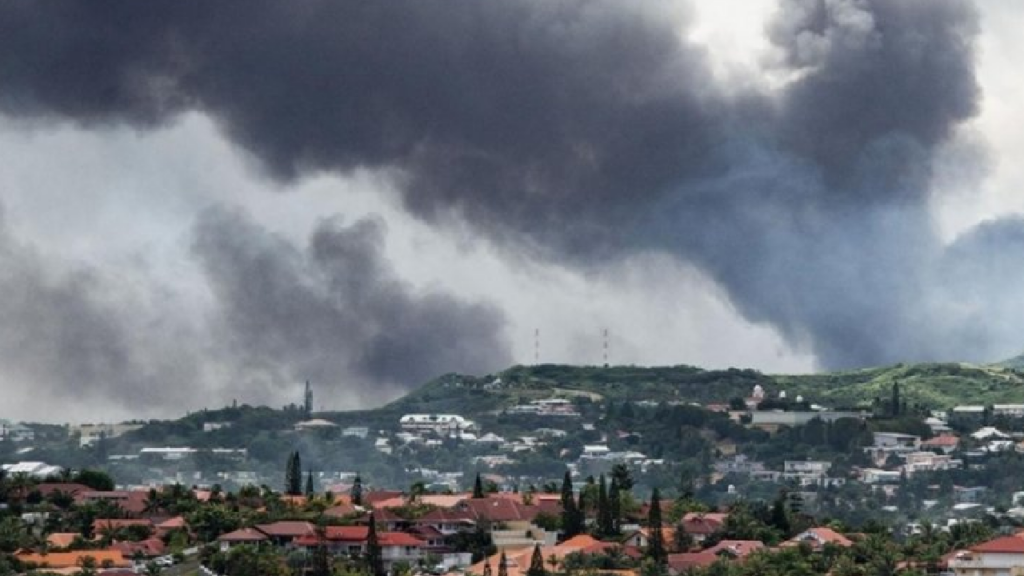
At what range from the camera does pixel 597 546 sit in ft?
354

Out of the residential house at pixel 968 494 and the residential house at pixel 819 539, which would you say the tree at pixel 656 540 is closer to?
the residential house at pixel 819 539

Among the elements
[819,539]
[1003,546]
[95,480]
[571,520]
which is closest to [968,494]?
[95,480]

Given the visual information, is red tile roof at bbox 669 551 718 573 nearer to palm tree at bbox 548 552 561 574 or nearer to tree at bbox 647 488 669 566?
tree at bbox 647 488 669 566

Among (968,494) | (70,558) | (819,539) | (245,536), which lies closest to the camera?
(70,558)

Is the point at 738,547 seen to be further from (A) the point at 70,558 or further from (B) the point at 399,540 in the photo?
(A) the point at 70,558

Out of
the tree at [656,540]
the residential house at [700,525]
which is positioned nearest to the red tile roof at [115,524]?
the tree at [656,540]

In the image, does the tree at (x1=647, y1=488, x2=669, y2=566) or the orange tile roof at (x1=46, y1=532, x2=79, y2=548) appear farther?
the orange tile roof at (x1=46, y1=532, x2=79, y2=548)

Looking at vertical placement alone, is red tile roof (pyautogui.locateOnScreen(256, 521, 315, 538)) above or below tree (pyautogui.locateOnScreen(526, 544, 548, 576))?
above

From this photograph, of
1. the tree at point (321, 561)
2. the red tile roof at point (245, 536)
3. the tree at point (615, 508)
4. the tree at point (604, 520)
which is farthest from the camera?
the tree at point (615, 508)

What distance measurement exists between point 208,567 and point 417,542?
1201cm

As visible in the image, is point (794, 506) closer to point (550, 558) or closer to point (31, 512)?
point (550, 558)

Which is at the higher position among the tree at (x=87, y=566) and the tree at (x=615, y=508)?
the tree at (x=615, y=508)

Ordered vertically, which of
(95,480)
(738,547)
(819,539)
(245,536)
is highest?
(95,480)

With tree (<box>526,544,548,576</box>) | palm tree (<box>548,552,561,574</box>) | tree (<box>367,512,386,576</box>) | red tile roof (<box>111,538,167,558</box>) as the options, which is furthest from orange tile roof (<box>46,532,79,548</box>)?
palm tree (<box>548,552,561,574</box>)
